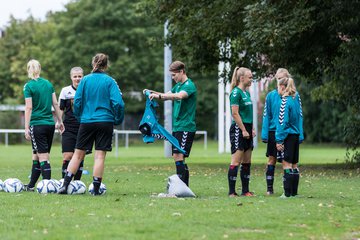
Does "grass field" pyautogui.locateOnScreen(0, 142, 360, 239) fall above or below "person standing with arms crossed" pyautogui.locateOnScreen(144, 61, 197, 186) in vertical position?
below

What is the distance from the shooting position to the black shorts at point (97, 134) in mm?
13734

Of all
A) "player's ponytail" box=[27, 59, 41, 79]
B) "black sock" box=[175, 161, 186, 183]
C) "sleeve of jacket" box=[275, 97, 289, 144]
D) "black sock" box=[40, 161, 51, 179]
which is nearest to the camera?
"sleeve of jacket" box=[275, 97, 289, 144]

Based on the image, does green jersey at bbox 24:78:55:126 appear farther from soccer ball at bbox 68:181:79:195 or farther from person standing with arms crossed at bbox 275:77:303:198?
person standing with arms crossed at bbox 275:77:303:198

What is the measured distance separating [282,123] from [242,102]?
28.0 inches

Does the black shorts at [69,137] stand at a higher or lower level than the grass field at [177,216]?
higher

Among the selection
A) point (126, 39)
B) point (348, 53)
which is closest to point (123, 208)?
point (348, 53)

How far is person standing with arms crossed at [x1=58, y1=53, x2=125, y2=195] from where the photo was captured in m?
13.7

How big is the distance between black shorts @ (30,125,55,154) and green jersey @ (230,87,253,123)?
3141mm

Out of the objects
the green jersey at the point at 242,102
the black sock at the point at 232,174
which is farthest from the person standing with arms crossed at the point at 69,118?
the green jersey at the point at 242,102

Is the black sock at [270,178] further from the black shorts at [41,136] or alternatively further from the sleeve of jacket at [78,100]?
the black shorts at [41,136]

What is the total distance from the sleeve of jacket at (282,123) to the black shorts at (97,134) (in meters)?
2.46

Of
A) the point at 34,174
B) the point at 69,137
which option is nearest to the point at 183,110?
the point at 69,137

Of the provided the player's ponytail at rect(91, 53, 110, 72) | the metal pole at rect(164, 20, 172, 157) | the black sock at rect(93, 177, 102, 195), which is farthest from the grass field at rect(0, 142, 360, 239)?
the metal pole at rect(164, 20, 172, 157)

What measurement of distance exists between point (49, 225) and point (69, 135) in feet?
19.1
